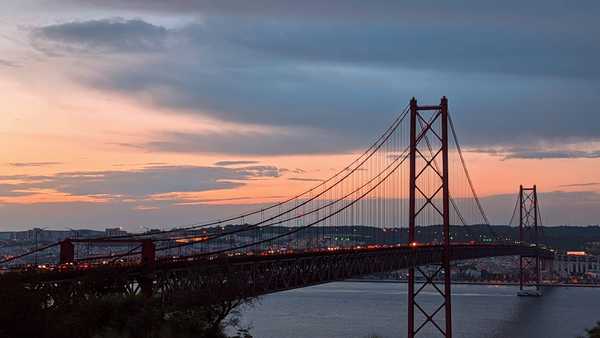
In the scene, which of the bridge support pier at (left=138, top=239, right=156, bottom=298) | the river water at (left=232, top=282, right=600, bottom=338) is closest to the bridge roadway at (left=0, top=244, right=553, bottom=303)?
the bridge support pier at (left=138, top=239, right=156, bottom=298)

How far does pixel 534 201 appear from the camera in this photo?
175375mm

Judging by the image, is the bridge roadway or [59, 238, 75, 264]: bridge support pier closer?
the bridge roadway

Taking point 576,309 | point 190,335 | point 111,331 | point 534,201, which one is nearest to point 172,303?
point 190,335

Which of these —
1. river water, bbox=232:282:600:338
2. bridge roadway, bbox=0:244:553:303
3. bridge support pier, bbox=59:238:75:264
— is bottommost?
river water, bbox=232:282:600:338

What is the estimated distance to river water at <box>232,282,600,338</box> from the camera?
76.2 meters

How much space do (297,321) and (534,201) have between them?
9967cm

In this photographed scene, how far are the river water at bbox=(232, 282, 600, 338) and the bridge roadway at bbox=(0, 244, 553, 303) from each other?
10825 millimetres

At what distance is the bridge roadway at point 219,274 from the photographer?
3123 centimetres

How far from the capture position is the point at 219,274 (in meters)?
36.8

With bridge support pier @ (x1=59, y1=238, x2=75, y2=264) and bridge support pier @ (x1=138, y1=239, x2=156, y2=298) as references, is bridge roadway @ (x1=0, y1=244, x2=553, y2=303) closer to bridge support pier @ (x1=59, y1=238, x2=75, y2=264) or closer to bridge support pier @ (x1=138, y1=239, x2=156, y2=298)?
bridge support pier @ (x1=138, y1=239, x2=156, y2=298)

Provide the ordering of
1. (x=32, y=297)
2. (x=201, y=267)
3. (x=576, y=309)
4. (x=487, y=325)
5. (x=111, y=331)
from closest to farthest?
(x=111, y=331) < (x=32, y=297) < (x=201, y=267) < (x=487, y=325) < (x=576, y=309)

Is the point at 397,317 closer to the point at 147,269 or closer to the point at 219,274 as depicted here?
the point at 219,274

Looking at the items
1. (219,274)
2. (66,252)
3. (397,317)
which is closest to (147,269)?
(219,274)

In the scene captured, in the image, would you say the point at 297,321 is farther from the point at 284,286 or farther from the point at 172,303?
the point at 172,303
